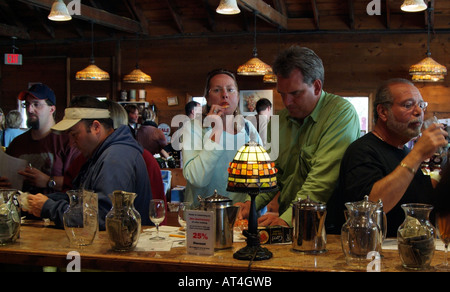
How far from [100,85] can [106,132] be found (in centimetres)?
909

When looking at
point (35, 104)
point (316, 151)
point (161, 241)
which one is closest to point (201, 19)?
point (35, 104)

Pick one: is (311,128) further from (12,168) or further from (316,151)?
(12,168)

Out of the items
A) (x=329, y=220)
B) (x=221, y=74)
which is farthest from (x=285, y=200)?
(x=221, y=74)

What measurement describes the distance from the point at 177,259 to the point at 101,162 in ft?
2.97

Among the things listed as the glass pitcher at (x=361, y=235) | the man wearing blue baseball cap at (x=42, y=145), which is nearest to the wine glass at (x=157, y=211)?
the glass pitcher at (x=361, y=235)

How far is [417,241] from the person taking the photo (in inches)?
70.2

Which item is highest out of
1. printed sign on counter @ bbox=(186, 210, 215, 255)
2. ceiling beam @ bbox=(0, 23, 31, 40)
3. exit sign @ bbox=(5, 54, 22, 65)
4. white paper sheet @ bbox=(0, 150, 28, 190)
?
ceiling beam @ bbox=(0, 23, 31, 40)

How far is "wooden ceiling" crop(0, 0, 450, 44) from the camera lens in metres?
9.74

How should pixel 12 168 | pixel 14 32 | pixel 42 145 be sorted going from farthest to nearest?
pixel 14 32, pixel 42 145, pixel 12 168

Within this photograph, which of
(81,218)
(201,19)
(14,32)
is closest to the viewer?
(81,218)

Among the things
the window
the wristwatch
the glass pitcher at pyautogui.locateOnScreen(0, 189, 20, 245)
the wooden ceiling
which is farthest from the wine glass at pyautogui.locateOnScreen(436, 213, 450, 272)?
the window

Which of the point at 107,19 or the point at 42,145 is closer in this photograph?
the point at 42,145

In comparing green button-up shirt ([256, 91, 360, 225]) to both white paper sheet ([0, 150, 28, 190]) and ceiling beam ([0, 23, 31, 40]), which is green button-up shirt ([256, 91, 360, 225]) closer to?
white paper sheet ([0, 150, 28, 190])

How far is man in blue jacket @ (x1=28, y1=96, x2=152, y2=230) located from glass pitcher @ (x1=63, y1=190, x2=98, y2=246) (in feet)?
0.86
